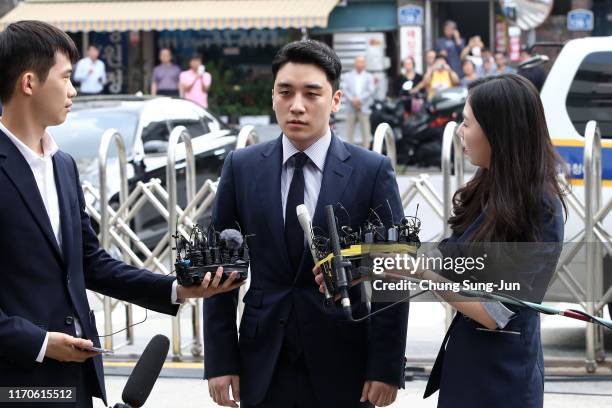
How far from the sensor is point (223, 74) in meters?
25.5

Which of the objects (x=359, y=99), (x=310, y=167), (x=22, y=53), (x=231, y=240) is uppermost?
(x=22, y=53)

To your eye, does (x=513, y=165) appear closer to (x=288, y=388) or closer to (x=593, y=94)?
(x=288, y=388)

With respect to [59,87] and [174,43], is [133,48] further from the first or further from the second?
[59,87]

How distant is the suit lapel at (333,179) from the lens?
389 centimetres

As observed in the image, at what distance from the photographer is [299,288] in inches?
153

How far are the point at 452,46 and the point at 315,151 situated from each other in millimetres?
19603

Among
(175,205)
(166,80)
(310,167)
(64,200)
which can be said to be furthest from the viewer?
(166,80)

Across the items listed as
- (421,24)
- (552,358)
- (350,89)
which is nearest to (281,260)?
(552,358)

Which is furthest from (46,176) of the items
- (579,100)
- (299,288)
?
(579,100)

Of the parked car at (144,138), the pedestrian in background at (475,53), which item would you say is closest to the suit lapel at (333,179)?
the parked car at (144,138)

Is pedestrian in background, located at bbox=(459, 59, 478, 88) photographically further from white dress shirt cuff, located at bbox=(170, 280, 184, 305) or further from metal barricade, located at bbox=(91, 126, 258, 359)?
white dress shirt cuff, located at bbox=(170, 280, 184, 305)

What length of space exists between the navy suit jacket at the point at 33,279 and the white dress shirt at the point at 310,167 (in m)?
0.75

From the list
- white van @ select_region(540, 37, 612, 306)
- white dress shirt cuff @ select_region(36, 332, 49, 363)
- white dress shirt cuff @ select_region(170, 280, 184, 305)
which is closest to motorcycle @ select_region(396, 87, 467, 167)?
white van @ select_region(540, 37, 612, 306)

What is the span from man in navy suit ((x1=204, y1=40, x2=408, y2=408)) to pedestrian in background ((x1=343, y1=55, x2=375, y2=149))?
622 inches
